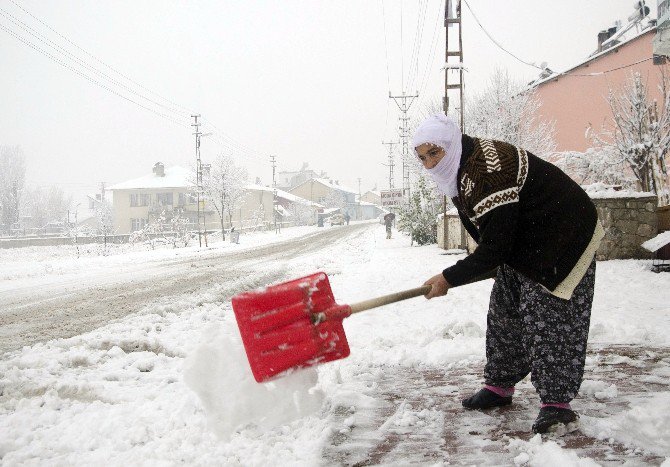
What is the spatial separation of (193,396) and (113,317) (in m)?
3.72

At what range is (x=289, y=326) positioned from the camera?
7.72 ft

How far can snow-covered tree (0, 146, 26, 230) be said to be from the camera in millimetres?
54375

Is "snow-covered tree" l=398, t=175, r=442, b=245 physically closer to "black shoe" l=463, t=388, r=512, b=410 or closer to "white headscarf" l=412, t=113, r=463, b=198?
"black shoe" l=463, t=388, r=512, b=410

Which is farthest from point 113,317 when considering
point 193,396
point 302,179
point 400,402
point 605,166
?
point 302,179

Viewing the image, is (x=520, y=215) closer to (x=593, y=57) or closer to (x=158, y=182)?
(x=593, y=57)

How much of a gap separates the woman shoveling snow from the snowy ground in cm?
35

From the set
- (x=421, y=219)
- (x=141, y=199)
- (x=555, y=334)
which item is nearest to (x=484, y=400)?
(x=555, y=334)

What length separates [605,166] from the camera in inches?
678

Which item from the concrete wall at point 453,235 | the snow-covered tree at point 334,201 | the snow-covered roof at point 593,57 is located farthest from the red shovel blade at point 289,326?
the snow-covered tree at point 334,201

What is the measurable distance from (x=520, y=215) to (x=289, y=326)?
1.26 metres

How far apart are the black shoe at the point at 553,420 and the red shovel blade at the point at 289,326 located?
3.28 ft

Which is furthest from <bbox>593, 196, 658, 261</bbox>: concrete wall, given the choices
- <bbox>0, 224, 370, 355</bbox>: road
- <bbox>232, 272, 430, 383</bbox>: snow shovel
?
<bbox>232, 272, 430, 383</bbox>: snow shovel

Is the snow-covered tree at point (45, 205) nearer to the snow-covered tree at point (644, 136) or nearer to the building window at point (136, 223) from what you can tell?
the building window at point (136, 223)

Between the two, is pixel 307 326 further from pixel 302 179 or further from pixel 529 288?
pixel 302 179
